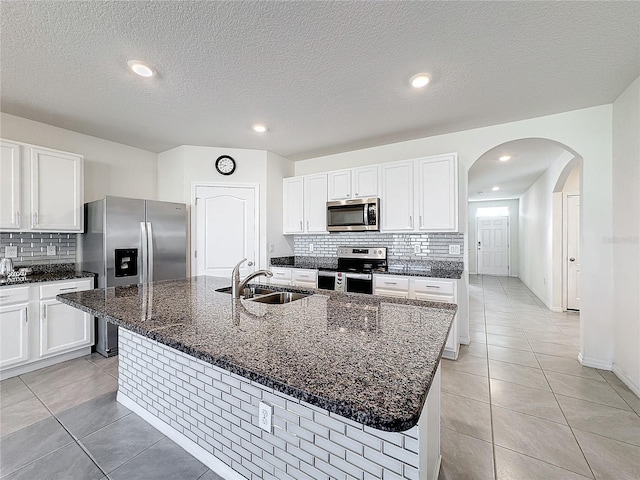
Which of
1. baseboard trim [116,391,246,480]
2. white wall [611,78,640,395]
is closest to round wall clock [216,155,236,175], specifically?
baseboard trim [116,391,246,480]

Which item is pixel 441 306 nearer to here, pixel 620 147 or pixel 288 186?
pixel 620 147

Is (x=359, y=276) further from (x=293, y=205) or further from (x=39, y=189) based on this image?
(x=39, y=189)

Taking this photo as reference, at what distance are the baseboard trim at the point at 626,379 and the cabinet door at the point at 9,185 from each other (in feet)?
18.5

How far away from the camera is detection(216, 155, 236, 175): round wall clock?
13.2ft

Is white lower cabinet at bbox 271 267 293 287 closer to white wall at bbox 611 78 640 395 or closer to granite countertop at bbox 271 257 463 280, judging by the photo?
granite countertop at bbox 271 257 463 280

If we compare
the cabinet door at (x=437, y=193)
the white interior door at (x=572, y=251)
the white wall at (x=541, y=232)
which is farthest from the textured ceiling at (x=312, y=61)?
the white interior door at (x=572, y=251)

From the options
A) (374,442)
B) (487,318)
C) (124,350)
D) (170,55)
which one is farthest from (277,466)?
(487,318)

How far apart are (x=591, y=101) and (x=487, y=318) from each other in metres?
3.03

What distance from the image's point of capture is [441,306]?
1.63 m

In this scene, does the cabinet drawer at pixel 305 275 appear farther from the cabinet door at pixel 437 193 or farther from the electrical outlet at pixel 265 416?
the electrical outlet at pixel 265 416

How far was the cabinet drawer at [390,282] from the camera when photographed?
10.2 feet

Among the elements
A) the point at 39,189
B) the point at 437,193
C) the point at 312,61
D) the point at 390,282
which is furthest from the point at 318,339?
the point at 39,189

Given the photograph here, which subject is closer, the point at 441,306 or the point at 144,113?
the point at 441,306

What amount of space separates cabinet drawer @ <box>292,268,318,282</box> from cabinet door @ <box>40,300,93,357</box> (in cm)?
233
